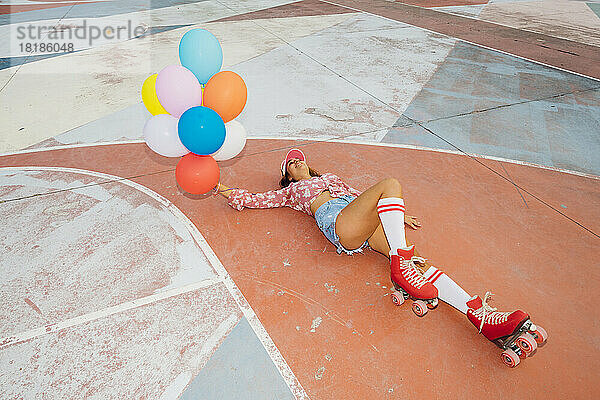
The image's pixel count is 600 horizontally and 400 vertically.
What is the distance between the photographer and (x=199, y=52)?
356cm

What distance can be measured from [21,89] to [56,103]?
107 cm

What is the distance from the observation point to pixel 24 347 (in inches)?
108

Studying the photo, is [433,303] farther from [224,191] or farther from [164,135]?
[164,135]

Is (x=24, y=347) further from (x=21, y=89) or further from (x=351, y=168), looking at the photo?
(x=21, y=89)

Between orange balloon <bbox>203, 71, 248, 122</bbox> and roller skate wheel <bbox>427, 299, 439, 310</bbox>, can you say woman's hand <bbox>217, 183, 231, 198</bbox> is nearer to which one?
orange balloon <bbox>203, 71, 248, 122</bbox>

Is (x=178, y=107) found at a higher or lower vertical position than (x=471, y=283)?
higher

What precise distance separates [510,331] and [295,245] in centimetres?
179

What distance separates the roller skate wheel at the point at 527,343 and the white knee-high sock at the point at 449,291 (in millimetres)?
384

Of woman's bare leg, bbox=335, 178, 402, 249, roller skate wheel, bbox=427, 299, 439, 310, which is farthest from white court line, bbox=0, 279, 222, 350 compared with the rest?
roller skate wheel, bbox=427, 299, 439, 310

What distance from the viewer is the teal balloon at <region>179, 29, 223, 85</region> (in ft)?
11.7

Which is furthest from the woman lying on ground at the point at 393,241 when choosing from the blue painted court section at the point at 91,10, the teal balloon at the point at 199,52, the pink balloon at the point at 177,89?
the blue painted court section at the point at 91,10

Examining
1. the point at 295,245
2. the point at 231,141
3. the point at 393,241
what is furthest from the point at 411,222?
the point at 231,141

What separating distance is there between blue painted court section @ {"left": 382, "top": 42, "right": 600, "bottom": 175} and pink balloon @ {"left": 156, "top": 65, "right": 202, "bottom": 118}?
113 inches

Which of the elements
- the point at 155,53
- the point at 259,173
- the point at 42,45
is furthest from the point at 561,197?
the point at 42,45
